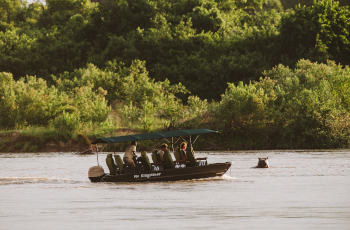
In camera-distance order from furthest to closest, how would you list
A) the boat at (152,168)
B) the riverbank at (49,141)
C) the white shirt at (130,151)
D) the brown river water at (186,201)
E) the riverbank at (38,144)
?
1. the riverbank at (38,144)
2. the riverbank at (49,141)
3. the boat at (152,168)
4. the white shirt at (130,151)
5. the brown river water at (186,201)

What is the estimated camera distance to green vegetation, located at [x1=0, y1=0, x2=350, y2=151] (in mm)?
56375

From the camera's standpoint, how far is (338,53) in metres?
69.5

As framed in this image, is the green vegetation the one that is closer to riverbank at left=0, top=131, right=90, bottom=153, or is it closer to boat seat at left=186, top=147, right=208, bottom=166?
riverbank at left=0, top=131, right=90, bottom=153

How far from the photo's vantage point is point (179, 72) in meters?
74.5

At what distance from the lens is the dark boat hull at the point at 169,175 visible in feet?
89.7

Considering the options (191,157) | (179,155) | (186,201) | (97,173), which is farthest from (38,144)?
(186,201)

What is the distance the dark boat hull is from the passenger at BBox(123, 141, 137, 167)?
0.56 metres

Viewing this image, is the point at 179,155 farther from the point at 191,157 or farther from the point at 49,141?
the point at 49,141

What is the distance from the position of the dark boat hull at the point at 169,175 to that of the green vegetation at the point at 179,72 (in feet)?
88.8

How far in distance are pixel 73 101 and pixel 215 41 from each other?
21.5 metres

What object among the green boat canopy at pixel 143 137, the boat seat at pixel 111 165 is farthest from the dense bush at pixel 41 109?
the boat seat at pixel 111 165

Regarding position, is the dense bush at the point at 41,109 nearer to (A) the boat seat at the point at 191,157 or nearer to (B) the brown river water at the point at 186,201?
(B) the brown river water at the point at 186,201

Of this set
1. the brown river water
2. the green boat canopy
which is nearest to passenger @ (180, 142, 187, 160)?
the green boat canopy

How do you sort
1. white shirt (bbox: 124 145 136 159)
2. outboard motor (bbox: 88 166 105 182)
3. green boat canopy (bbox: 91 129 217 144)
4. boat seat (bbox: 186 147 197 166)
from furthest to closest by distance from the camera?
1. outboard motor (bbox: 88 166 105 182)
2. boat seat (bbox: 186 147 197 166)
3. green boat canopy (bbox: 91 129 217 144)
4. white shirt (bbox: 124 145 136 159)
